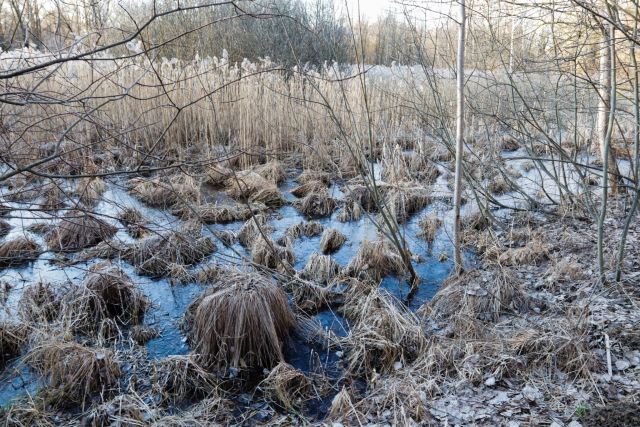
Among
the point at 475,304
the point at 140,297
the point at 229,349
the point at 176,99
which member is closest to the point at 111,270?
the point at 140,297

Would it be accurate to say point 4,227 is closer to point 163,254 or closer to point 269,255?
point 163,254

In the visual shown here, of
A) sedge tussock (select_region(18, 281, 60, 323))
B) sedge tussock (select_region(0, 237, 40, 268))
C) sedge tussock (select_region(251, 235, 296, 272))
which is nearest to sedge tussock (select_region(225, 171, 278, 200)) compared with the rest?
sedge tussock (select_region(251, 235, 296, 272))

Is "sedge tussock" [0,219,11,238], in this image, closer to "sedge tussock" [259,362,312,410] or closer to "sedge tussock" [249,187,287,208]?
"sedge tussock" [249,187,287,208]

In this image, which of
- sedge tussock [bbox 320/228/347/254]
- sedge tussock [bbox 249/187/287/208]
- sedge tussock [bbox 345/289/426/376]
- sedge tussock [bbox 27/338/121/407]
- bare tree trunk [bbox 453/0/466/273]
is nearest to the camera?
sedge tussock [bbox 27/338/121/407]

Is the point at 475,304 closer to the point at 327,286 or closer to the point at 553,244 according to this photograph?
the point at 327,286

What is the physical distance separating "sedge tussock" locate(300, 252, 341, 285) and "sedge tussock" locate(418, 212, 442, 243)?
1289 mm

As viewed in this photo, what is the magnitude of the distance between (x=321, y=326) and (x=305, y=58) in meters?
10.00

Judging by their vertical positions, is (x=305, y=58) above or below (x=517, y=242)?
above

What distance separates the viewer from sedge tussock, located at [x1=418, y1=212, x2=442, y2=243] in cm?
540

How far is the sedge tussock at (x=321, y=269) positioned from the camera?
4.41 meters

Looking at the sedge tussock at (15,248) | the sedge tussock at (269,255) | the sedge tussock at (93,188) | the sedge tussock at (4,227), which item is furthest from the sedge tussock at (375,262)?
the sedge tussock at (4,227)

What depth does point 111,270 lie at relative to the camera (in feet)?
13.5

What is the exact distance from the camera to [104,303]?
151 inches

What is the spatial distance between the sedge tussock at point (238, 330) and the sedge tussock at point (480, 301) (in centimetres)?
124
